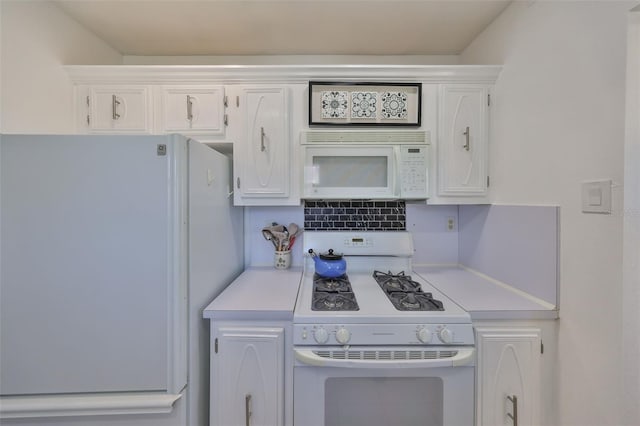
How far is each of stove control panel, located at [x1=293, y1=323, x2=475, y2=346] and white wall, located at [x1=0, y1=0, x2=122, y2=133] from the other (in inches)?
67.0

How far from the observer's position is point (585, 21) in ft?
3.50

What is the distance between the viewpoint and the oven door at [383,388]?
43.5 inches

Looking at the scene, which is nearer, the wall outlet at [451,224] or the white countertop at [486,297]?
the white countertop at [486,297]

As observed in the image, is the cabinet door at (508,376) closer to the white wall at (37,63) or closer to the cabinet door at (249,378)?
the cabinet door at (249,378)

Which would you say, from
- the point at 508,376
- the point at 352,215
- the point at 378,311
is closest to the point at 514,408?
the point at 508,376

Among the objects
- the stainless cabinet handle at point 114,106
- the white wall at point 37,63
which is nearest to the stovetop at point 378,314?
the stainless cabinet handle at point 114,106

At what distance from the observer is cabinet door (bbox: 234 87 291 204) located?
1.62m

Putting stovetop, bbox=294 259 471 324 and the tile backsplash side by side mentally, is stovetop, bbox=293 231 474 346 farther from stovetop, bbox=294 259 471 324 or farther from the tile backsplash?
the tile backsplash

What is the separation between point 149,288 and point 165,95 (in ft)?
Result: 3.97

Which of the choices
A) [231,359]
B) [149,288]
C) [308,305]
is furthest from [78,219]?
[308,305]

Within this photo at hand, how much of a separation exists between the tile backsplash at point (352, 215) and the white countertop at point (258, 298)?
16.2 inches

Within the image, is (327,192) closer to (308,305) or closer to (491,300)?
(308,305)

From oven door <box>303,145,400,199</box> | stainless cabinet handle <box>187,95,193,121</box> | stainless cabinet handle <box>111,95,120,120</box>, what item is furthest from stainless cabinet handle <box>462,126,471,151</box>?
stainless cabinet handle <box>111,95,120,120</box>

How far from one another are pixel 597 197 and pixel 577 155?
→ 0.21m
